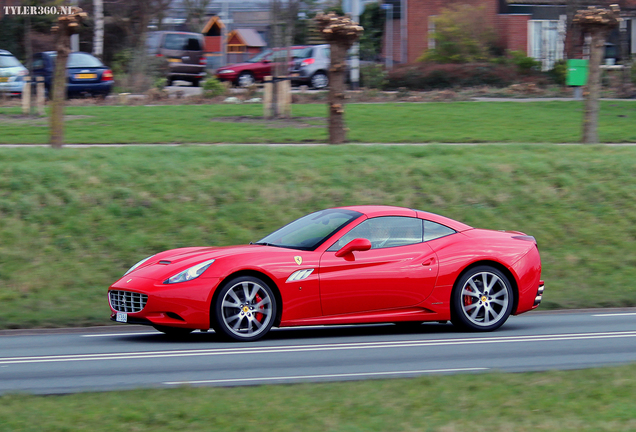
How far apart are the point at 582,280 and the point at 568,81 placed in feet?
51.9

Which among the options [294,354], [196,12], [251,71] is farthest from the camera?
[196,12]

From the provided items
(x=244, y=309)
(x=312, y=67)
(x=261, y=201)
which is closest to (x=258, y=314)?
(x=244, y=309)

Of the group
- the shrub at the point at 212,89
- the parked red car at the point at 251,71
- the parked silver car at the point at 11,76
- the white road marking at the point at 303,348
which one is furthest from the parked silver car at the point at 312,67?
the white road marking at the point at 303,348

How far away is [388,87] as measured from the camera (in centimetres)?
3102

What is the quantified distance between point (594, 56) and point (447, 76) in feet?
42.9

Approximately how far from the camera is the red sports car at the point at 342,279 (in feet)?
25.4

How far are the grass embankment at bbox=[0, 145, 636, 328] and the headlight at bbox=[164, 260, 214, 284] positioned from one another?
2315mm

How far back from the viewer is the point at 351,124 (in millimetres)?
22047

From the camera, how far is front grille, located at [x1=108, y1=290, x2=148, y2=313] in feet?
25.6

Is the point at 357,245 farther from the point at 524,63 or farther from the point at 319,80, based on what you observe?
the point at 524,63

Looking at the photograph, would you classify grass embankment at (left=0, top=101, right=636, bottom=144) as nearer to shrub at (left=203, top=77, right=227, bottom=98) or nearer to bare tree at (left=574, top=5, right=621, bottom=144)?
bare tree at (left=574, top=5, right=621, bottom=144)

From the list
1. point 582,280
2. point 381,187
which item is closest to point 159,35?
point 381,187

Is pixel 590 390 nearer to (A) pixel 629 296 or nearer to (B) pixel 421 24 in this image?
(A) pixel 629 296

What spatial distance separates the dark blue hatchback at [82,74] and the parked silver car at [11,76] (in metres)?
0.81
